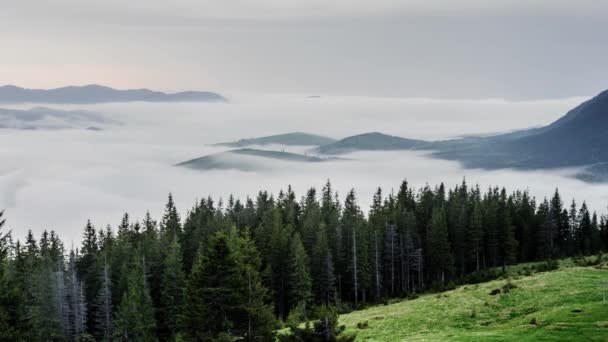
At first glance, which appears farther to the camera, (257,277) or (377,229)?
(377,229)

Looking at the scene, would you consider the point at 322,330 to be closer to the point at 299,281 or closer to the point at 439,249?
the point at 299,281

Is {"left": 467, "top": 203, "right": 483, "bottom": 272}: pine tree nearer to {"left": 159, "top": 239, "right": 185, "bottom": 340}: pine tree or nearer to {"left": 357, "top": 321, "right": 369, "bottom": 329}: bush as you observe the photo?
{"left": 159, "top": 239, "right": 185, "bottom": 340}: pine tree

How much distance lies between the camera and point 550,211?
4961 inches

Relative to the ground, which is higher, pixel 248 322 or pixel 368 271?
pixel 248 322

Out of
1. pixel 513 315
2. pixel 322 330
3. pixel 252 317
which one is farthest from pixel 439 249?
pixel 322 330

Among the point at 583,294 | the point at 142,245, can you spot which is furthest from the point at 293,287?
the point at 583,294

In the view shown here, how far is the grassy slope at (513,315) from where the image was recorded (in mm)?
35688

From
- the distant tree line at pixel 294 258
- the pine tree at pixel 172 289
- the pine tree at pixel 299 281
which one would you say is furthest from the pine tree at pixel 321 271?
the pine tree at pixel 172 289

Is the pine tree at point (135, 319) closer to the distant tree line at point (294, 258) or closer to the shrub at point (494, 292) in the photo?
the distant tree line at point (294, 258)

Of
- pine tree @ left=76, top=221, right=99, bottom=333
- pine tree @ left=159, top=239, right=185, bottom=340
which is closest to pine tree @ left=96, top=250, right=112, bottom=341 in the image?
pine tree @ left=76, top=221, right=99, bottom=333

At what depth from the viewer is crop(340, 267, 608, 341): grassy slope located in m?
35.7

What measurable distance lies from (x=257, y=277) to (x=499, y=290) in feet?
98.8

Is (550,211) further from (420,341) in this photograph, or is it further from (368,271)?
(420,341)

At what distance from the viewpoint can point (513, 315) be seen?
45.5 metres
